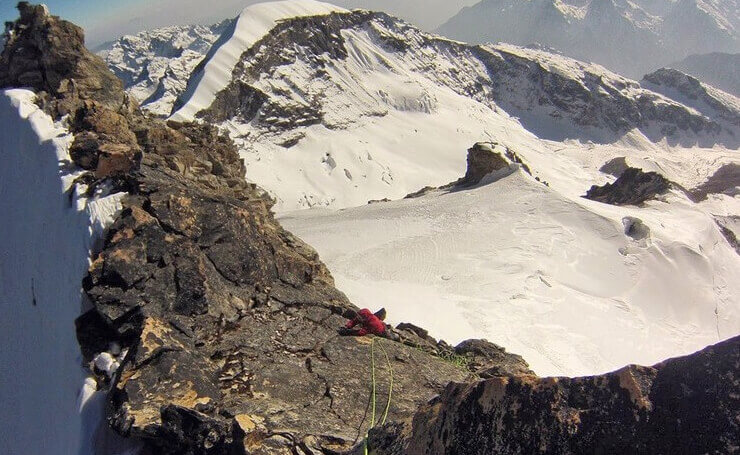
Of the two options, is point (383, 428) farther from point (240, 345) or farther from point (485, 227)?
point (485, 227)

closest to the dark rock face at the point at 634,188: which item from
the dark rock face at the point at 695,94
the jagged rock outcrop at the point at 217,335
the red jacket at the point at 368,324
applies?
the jagged rock outcrop at the point at 217,335

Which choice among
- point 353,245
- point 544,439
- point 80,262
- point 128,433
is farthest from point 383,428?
point 353,245

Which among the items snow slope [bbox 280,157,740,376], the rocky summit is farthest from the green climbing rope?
snow slope [bbox 280,157,740,376]

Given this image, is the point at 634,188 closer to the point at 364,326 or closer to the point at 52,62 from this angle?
the point at 364,326

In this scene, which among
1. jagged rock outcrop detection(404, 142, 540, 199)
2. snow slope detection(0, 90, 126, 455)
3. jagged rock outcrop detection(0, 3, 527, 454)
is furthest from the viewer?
jagged rock outcrop detection(404, 142, 540, 199)

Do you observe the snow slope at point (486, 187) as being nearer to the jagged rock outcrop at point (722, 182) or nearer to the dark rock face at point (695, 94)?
the dark rock face at point (695, 94)

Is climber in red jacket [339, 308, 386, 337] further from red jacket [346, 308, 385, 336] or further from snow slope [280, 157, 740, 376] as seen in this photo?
snow slope [280, 157, 740, 376]
